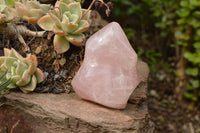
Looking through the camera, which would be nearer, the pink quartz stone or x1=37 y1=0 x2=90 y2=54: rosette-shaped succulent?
the pink quartz stone

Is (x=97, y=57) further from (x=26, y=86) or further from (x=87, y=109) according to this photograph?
(x=26, y=86)

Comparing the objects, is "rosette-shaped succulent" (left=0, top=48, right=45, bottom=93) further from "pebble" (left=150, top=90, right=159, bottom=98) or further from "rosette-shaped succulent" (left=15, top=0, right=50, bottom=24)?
"pebble" (left=150, top=90, right=159, bottom=98)

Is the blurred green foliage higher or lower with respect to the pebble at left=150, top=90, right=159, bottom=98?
higher

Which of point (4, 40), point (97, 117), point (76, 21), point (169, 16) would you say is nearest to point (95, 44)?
point (76, 21)

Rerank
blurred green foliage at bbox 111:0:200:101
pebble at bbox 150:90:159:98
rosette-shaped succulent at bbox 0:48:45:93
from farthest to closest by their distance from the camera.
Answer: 1. pebble at bbox 150:90:159:98
2. blurred green foliage at bbox 111:0:200:101
3. rosette-shaped succulent at bbox 0:48:45:93

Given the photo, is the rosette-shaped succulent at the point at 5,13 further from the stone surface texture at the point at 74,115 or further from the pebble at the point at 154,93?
the pebble at the point at 154,93

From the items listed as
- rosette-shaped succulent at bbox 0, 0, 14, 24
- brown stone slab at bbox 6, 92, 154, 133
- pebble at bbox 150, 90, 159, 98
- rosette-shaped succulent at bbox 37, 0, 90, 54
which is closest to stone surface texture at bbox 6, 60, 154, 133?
brown stone slab at bbox 6, 92, 154, 133

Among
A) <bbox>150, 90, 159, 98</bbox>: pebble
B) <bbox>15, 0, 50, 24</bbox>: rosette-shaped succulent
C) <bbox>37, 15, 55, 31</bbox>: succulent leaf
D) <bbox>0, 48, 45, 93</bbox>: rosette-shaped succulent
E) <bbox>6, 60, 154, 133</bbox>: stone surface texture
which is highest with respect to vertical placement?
<bbox>15, 0, 50, 24</bbox>: rosette-shaped succulent

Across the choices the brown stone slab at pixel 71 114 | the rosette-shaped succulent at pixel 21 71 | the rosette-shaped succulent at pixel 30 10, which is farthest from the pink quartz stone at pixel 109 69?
the rosette-shaped succulent at pixel 30 10
